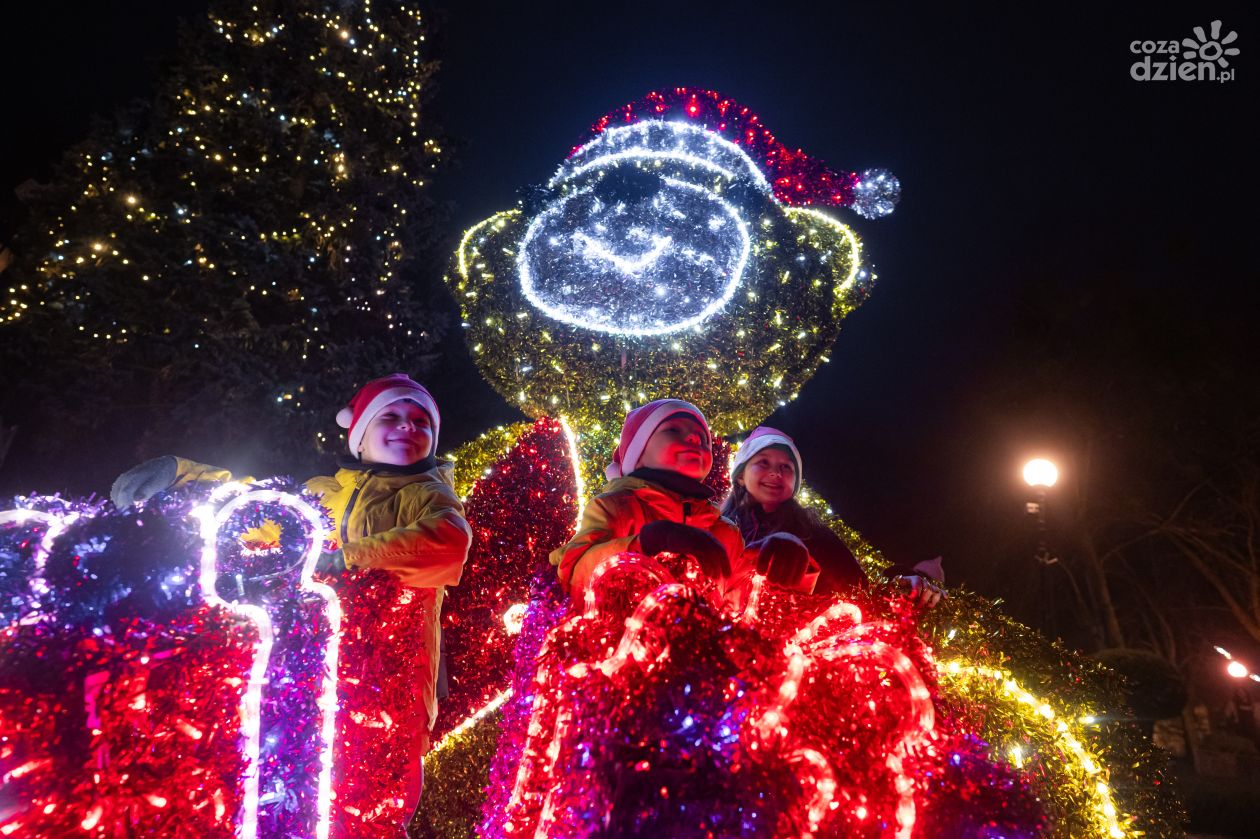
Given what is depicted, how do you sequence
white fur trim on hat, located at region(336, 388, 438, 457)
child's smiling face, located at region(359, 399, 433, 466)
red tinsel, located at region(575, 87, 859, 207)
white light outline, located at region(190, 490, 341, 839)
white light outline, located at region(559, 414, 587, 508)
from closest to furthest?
white light outline, located at region(190, 490, 341, 839) → child's smiling face, located at region(359, 399, 433, 466) → white fur trim on hat, located at region(336, 388, 438, 457) → white light outline, located at region(559, 414, 587, 508) → red tinsel, located at region(575, 87, 859, 207)

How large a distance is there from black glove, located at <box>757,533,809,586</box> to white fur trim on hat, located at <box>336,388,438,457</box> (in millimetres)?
1808

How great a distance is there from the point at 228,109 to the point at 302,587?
8502 mm

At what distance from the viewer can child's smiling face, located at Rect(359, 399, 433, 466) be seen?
3443 mm

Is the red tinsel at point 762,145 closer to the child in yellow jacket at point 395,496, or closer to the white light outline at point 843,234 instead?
the white light outline at point 843,234

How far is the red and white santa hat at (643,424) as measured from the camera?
3.23 m

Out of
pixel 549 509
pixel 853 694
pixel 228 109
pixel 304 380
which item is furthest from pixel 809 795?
pixel 228 109

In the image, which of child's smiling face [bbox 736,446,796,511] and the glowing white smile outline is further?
the glowing white smile outline

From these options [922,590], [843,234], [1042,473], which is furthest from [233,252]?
[1042,473]

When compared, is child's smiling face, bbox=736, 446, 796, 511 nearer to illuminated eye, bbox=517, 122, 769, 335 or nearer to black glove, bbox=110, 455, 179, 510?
illuminated eye, bbox=517, 122, 769, 335

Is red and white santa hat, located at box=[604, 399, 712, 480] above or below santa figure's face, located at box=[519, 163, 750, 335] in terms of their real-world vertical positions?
below

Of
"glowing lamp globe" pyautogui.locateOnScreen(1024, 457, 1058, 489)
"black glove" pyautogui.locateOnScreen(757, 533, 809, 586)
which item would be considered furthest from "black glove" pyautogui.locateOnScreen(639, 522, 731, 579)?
Result: "glowing lamp globe" pyautogui.locateOnScreen(1024, 457, 1058, 489)

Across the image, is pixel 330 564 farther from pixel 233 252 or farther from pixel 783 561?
pixel 233 252

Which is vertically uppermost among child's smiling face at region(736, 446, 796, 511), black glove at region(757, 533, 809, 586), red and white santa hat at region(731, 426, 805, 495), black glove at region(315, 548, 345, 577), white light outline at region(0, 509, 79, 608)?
red and white santa hat at region(731, 426, 805, 495)

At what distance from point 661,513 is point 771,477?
0.94 m
